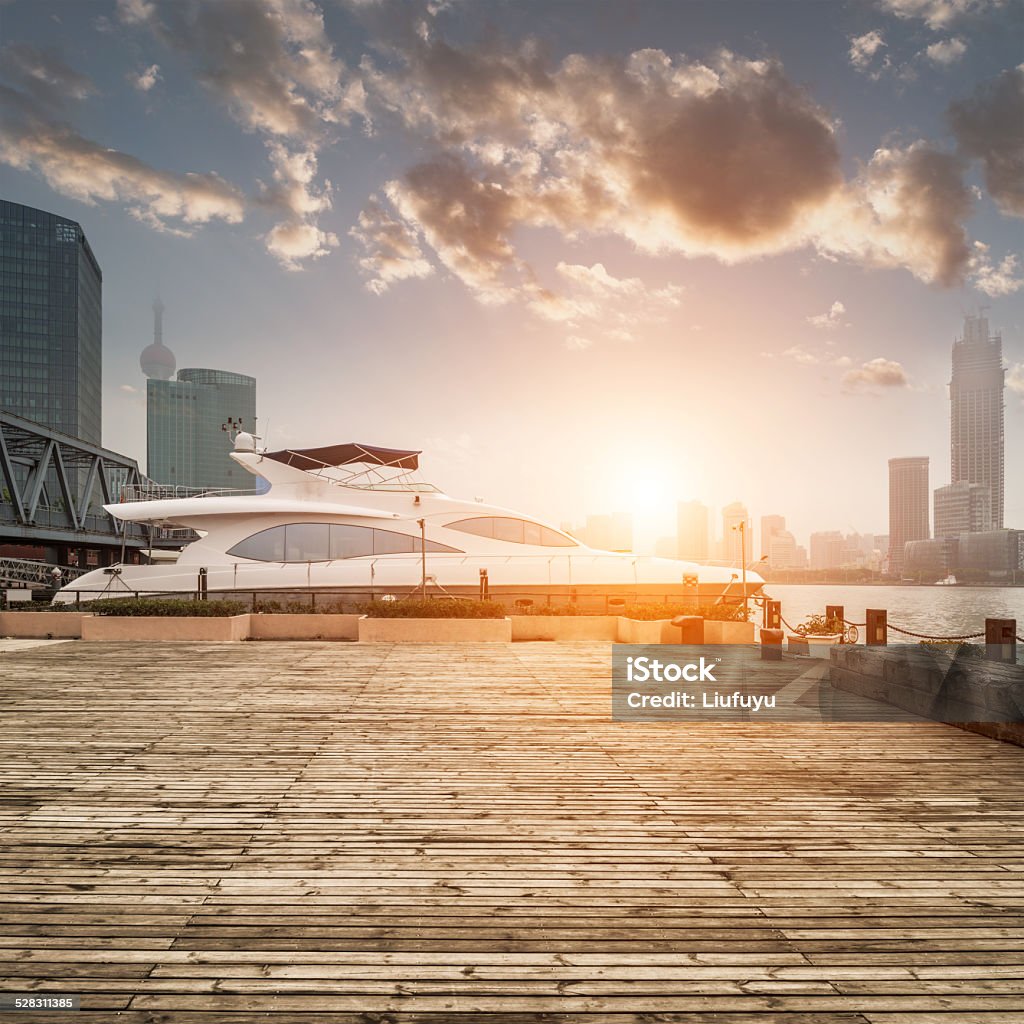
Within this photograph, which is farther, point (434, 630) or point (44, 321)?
point (44, 321)

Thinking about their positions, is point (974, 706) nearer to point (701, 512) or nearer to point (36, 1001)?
point (36, 1001)

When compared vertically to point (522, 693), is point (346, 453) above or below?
above

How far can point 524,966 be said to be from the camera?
3188mm

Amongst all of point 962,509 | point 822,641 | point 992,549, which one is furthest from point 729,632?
point 962,509

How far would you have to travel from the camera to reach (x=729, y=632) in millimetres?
17094

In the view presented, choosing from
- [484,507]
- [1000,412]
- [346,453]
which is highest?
[1000,412]

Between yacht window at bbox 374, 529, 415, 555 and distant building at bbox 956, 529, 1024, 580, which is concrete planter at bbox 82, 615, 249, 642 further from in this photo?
distant building at bbox 956, 529, 1024, 580

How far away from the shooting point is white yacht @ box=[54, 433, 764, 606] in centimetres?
2481

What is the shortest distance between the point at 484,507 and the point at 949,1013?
25.4 metres

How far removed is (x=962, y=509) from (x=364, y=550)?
98408 mm

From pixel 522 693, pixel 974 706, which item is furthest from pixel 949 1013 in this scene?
pixel 522 693

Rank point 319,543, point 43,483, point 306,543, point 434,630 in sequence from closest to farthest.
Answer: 1. point 434,630
2. point 306,543
3. point 319,543
4. point 43,483

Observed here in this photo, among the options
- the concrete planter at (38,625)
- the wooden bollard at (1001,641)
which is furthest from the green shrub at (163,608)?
the wooden bollard at (1001,641)

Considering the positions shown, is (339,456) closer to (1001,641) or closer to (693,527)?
(1001,641)
